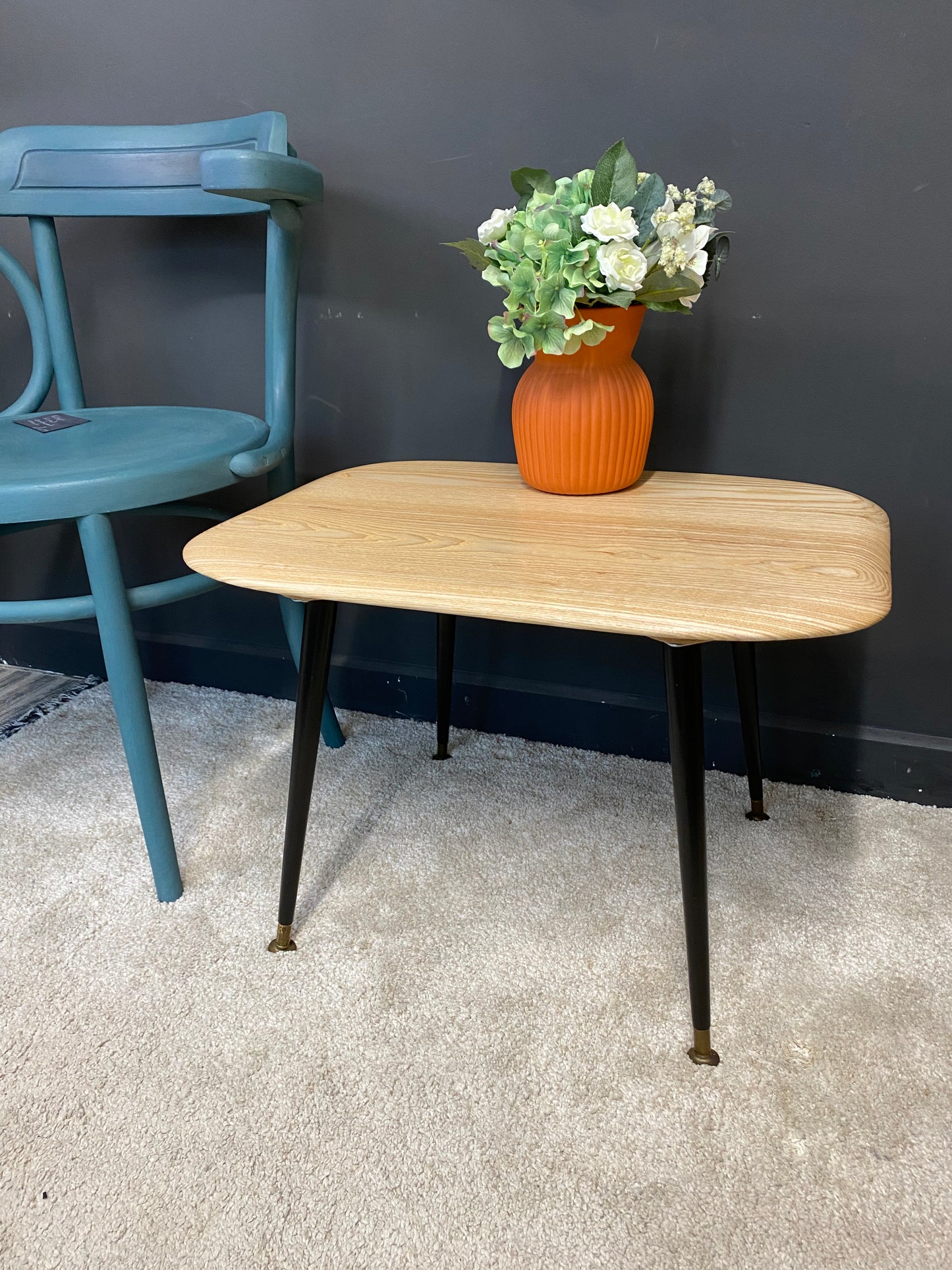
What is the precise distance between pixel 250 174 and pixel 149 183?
28 cm

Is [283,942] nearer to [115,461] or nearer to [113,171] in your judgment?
[115,461]

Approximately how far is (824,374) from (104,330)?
1.12 meters

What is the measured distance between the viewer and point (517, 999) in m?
0.84

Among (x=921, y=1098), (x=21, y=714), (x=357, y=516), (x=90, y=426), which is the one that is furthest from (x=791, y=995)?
(x=21, y=714)

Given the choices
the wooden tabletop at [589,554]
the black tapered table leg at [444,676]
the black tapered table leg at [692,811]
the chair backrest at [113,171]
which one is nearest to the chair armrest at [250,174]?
the chair backrest at [113,171]

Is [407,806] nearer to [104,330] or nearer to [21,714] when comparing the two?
[21,714]

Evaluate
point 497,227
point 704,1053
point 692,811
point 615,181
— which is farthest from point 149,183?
point 704,1053

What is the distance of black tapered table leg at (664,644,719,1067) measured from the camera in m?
0.67

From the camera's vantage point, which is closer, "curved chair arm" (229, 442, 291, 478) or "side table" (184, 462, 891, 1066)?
"side table" (184, 462, 891, 1066)

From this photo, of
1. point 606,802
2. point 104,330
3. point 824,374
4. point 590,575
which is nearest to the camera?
point 590,575

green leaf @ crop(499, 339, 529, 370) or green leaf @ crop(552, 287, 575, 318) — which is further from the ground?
green leaf @ crop(552, 287, 575, 318)

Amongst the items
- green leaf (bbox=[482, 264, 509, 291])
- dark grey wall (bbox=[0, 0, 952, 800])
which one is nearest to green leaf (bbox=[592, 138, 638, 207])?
green leaf (bbox=[482, 264, 509, 291])

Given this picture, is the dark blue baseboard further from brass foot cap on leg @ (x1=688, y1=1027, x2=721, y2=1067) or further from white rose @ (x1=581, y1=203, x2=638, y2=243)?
white rose @ (x1=581, y1=203, x2=638, y2=243)

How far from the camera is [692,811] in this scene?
699 millimetres
